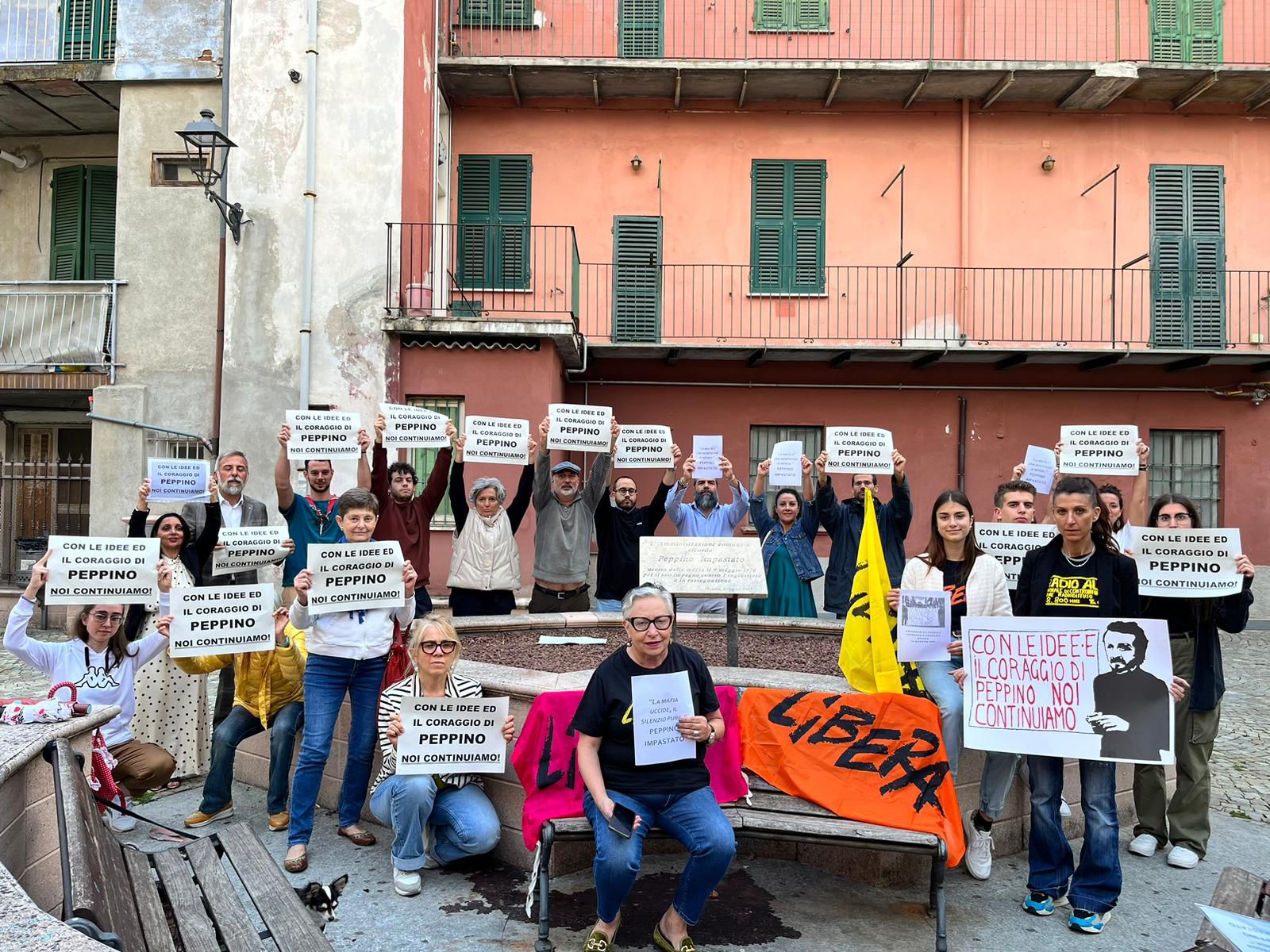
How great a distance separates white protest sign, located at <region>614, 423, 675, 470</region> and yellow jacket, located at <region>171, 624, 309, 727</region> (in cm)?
281

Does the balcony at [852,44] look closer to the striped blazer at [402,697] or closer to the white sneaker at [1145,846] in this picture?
the striped blazer at [402,697]

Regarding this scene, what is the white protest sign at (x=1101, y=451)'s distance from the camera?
21.4 ft

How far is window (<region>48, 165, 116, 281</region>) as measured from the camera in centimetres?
1501

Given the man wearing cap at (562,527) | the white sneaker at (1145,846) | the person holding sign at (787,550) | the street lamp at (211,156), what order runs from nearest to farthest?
the white sneaker at (1145,846) < the man wearing cap at (562,527) < the person holding sign at (787,550) < the street lamp at (211,156)

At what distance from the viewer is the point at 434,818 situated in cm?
460

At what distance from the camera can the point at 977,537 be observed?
595 cm

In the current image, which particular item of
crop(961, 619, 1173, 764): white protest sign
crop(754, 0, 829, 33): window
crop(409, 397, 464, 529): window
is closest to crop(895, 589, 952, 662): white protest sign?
crop(961, 619, 1173, 764): white protest sign

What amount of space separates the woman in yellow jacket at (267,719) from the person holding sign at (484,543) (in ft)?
5.73

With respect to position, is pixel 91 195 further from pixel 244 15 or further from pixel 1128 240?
pixel 1128 240

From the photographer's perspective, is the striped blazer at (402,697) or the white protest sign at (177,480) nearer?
the striped blazer at (402,697)

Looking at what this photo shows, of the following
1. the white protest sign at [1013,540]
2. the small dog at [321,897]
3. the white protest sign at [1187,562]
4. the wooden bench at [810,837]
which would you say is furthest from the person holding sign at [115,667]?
the white protest sign at [1187,562]

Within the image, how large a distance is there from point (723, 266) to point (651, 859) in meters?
12.1

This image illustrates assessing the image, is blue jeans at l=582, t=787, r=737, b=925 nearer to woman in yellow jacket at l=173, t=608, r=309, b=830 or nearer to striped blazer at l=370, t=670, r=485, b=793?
striped blazer at l=370, t=670, r=485, b=793

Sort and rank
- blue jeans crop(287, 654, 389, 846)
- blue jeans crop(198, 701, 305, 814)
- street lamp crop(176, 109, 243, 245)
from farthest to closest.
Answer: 1. street lamp crop(176, 109, 243, 245)
2. blue jeans crop(198, 701, 305, 814)
3. blue jeans crop(287, 654, 389, 846)
